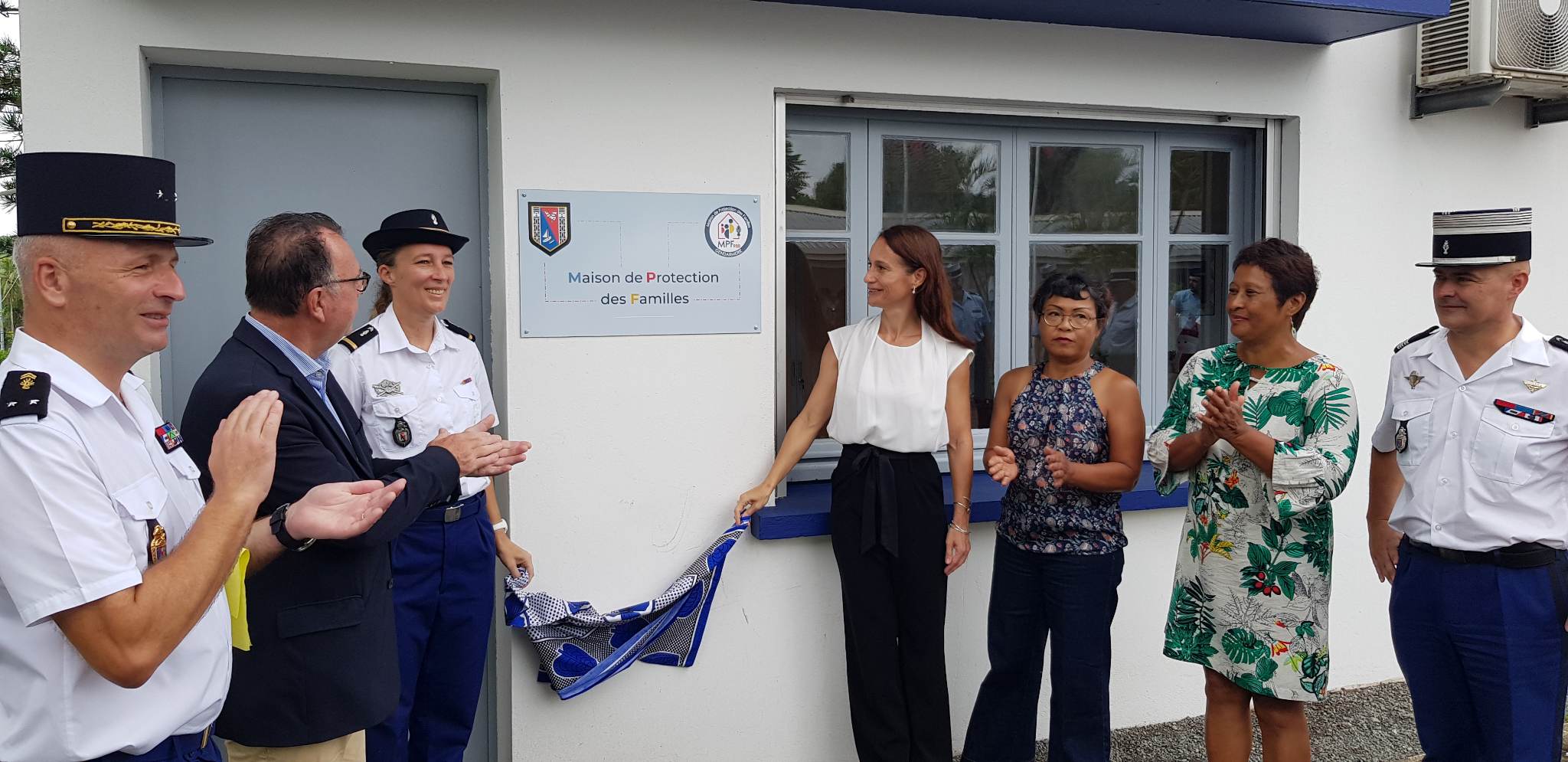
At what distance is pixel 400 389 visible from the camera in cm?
307

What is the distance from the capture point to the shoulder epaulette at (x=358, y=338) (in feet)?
10.1

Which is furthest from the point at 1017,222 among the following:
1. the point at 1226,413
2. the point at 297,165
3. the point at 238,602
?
the point at 238,602

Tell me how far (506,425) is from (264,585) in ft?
4.68

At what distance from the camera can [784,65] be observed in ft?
12.5

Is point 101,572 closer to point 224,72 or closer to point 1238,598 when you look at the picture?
point 224,72

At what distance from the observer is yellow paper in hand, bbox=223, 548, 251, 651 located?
1948 millimetres

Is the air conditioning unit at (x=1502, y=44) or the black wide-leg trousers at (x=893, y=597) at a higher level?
the air conditioning unit at (x=1502, y=44)

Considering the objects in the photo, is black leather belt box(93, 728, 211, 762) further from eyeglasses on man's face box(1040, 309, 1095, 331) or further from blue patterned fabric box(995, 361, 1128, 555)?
eyeglasses on man's face box(1040, 309, 1095, 331)

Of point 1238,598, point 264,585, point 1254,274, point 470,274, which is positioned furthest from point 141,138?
point 1238,598

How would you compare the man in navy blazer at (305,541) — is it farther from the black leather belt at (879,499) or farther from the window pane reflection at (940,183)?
the window pane reflection at (940,183)

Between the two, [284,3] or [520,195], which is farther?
[520,195]

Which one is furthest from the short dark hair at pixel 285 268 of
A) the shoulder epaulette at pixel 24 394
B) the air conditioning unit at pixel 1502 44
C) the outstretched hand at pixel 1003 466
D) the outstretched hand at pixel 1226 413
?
the air conditioning unit at pixel 1502 44

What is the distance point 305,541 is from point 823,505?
212cm

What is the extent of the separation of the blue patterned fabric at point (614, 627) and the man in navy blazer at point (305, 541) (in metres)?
1.12
